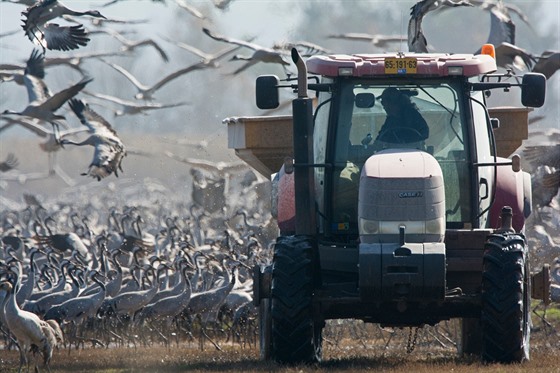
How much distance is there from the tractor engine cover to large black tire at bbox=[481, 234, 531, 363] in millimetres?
409

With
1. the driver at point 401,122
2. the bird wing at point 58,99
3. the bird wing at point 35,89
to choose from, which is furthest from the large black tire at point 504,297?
the bird wing at point 35,89

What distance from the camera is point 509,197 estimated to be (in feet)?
41.4

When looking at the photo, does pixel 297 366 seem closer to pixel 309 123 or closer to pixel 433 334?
pixel 309 123

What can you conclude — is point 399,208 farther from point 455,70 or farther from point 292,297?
point 455,70

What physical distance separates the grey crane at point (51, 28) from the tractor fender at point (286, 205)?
10.1 metres

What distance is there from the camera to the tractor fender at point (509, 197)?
1259 centimetres

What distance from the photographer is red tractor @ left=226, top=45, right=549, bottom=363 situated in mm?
11445

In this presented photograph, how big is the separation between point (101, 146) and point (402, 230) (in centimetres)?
1399

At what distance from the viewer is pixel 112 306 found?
20.7 m

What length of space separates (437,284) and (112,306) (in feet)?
32.9

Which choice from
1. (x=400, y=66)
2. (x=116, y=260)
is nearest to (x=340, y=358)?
(x=400, y=66)

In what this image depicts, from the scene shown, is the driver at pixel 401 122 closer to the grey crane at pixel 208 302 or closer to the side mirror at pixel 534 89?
the side mirror at pixel 534 89

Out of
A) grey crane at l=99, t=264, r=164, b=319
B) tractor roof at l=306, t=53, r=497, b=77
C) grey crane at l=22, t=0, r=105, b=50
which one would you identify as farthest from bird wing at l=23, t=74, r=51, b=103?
tractor roof at l=306, t=53, r=497, b=77

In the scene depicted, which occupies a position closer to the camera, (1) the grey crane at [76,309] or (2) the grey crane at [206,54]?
(1) the grey crane at [76,309]
